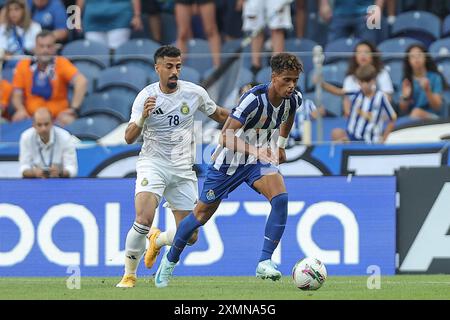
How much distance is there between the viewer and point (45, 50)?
17062 mm

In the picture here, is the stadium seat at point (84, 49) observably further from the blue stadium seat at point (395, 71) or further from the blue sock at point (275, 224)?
the blue sock at point (275, 224)

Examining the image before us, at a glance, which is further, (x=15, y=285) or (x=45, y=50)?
(x=45, y=50)

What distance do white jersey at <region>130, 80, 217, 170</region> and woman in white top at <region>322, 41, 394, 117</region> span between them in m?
3.79

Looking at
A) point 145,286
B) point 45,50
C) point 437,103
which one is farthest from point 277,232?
point 45,50

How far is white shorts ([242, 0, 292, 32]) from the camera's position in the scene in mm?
17891

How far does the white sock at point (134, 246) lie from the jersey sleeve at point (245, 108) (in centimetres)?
149

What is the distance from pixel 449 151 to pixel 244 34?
440cm

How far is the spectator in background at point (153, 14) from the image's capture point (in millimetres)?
19062

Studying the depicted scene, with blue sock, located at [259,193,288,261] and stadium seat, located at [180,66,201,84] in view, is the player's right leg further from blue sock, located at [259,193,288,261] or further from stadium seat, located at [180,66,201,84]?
stadium seat, located at [180,66,201,84]

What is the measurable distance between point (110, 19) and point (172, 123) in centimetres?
667

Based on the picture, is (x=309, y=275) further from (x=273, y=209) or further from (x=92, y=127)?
(x=92, y=127)

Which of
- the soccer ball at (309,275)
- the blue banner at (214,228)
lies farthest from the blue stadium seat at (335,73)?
the soccer ball at (309,275)

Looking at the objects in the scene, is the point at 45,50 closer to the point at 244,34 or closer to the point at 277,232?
the point at 244,34

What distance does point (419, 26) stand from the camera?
1834 centimetres
